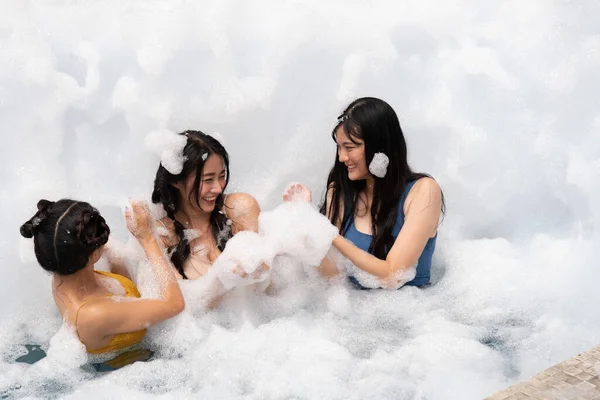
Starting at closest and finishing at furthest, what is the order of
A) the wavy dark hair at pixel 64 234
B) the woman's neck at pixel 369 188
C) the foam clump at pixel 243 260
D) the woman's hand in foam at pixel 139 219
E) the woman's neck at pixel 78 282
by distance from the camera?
the wavy dark hair at pixel 64 234, the woman's neck at pixel 78 282, the woman's hand in foam at pixel 139 219, the foam clump at pixel 243 260, the woman's neck at pixel 369 188

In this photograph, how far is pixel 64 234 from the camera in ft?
8.08

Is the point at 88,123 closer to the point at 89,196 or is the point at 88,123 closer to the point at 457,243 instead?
the point at 89,196

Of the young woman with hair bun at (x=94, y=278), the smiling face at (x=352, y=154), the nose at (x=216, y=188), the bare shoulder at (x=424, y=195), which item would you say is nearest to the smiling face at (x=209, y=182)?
the nose at (x=216, y=188)

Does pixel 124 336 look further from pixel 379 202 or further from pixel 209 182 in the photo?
pixel 379 202

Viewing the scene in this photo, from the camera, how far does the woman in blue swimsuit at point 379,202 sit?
118 inches

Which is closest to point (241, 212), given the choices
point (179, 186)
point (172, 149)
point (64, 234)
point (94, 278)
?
point (179, 186)

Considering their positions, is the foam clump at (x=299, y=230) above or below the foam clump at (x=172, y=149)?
below

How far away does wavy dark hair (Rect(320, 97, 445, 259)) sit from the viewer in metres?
3.02

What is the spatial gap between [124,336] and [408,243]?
47.7 inches

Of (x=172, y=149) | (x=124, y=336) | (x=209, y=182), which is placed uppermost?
(x=172, y=149)

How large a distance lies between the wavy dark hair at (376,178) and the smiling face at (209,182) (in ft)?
1.86

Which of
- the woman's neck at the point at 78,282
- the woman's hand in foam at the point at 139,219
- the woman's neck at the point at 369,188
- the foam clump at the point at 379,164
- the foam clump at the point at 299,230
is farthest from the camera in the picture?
the woman's neck at the point at 369,188

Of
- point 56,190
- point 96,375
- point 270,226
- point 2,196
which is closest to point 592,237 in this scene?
point 270,226

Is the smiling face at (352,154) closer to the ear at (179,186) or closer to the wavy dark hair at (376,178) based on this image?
the wavy dark hair at (376,178)
